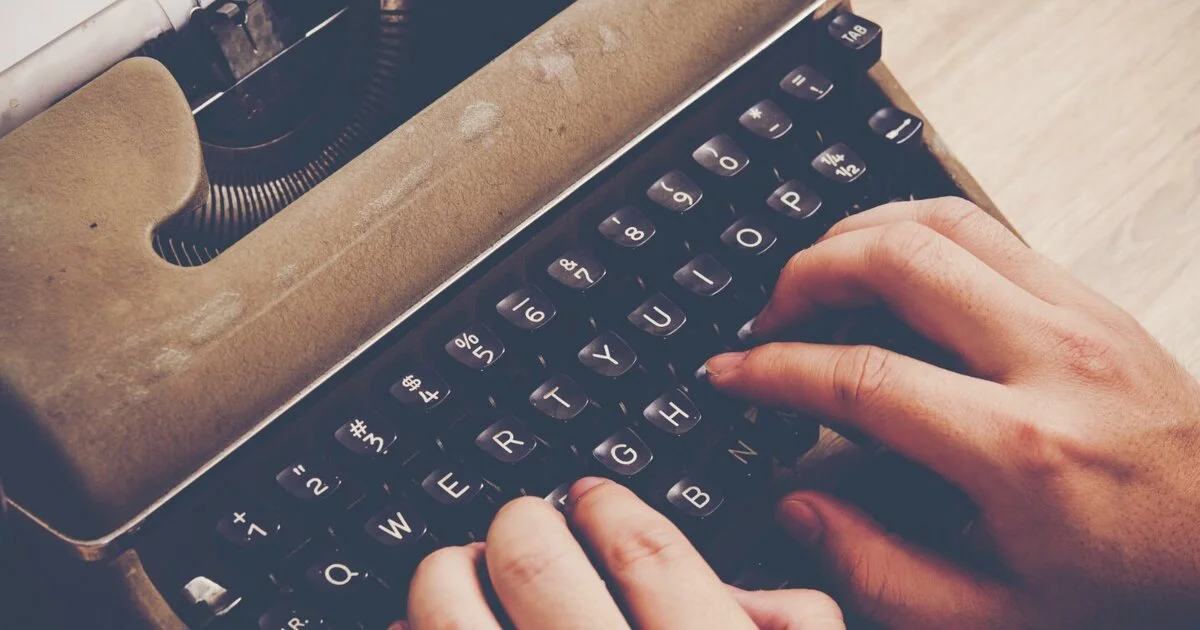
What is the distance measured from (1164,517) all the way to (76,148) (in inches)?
41.3

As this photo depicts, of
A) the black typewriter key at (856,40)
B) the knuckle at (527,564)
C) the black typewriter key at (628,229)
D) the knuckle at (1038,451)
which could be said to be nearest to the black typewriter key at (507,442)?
the knuckle at (527,564)

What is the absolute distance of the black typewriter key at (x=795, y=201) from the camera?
1032 mm

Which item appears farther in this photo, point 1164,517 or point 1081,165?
point 1081,165

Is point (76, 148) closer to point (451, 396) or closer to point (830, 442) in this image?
point (451, 396)

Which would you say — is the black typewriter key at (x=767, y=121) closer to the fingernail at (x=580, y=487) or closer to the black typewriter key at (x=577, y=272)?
the black typewriter key at (x=577, y=272)

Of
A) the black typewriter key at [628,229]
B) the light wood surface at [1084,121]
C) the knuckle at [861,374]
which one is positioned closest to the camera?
the knuckle at [861,374]

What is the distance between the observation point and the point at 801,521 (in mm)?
963

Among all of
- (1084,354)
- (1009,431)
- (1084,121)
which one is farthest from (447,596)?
(1084,121)

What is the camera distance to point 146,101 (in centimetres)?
93

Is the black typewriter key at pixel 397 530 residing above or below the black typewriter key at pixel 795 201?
below

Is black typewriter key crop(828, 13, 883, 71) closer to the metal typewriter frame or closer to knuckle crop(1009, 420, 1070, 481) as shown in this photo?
the metal typewriter frame

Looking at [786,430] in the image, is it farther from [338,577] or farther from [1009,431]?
A: [338,577]

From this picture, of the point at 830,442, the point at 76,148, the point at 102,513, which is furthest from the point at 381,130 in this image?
the point at 830,442

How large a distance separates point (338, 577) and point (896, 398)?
522 millimetres
